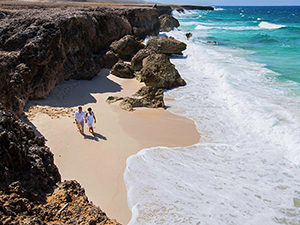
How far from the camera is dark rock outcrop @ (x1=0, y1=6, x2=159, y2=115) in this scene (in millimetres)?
9609

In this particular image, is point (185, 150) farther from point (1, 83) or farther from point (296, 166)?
point (1, 83)

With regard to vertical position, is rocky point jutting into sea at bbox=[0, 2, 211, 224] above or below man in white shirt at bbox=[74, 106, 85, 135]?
above

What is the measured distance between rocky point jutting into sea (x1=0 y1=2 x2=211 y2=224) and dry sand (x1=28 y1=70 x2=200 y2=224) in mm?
763

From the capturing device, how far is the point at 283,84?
14188mm

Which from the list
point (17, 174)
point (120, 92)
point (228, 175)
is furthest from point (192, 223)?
point (120, 92)

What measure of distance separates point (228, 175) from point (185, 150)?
5.05 feet

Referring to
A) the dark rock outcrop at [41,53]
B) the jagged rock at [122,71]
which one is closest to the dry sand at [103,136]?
the dark rock outcrop at [41,53]

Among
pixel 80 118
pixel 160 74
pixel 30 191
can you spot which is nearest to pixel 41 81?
pixel 80 118

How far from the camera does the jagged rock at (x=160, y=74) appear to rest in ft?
44.0

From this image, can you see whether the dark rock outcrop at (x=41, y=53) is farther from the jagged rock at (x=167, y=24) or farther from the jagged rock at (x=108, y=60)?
the jagged rock at (x=167, y=24)

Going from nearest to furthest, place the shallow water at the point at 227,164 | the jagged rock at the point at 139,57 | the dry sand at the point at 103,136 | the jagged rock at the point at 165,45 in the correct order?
the shallow water at the point at 227,164 → the dry sand at the point at 103,136 → the jagged rock at the point at 139,57 → the jagged rock at the point at 165,45

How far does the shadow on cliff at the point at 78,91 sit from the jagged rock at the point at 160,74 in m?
1.47

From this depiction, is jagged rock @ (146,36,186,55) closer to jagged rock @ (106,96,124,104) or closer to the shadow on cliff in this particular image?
the shadow on cliff

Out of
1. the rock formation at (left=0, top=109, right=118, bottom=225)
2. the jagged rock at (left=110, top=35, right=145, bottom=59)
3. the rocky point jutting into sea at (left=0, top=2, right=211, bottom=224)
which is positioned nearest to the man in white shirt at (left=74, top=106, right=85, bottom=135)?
the rocky point jutting into sea at (left=0, top=2, right=211, bottom=224)
